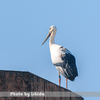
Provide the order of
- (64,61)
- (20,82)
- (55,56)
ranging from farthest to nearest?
(55,56)
(64,61)
(20,82)

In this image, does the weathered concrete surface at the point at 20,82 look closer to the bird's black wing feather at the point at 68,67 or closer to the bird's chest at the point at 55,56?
the bird's black wing feather at the point at 68,67

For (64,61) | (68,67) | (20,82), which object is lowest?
(20,82)

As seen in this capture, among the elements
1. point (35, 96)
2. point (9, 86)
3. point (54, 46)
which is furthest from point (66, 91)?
→ point (54, 46)

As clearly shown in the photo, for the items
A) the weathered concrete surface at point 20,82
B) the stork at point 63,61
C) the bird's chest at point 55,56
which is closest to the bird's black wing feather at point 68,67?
the stork at point 63,61

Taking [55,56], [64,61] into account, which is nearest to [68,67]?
[64,61]

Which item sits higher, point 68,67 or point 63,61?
point 63,61

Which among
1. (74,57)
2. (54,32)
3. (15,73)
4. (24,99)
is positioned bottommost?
(24,99)

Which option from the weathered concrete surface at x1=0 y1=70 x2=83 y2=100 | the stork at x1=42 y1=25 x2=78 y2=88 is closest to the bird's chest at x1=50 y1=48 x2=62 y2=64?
the stork at x1=42 y1=25 x2=78 y2=88

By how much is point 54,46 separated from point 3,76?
9186mm

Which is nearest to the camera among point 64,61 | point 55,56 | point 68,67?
point 68,67

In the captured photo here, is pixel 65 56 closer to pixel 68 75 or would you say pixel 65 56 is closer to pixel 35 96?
pixel 68 75

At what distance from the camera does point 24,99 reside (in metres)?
12.5

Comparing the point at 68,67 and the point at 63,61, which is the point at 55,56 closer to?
the point at 63,61

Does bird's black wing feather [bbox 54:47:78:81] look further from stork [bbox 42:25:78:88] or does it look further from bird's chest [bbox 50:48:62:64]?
bird's chest [bbox 50:48:62:64]
